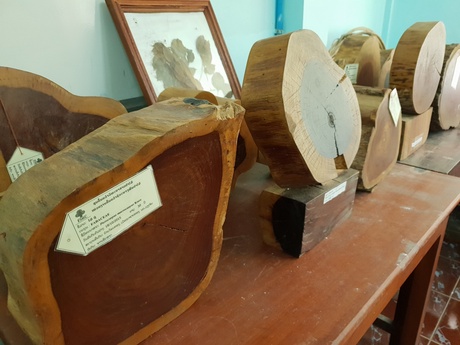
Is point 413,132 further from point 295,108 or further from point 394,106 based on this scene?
point 295,108

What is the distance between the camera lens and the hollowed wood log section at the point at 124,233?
0.44 m

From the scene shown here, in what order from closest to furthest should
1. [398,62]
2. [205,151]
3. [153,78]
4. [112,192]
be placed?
[112,192], [205,151], [153,78], [398,62]

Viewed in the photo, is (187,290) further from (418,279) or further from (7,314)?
(418,279)

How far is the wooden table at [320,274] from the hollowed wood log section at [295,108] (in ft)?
0.57

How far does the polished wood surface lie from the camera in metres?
0.62

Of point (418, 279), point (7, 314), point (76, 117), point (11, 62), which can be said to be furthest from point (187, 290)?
point (418, 279)

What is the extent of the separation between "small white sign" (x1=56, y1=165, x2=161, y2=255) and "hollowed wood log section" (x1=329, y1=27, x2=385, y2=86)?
113cm

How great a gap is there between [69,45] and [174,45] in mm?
313

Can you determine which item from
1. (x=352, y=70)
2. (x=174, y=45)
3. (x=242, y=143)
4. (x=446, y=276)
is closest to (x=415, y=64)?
(x=352, y=70)

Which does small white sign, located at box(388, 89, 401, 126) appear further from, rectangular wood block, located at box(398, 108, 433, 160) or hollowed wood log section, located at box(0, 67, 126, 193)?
hollowed wood log section, located at box(0, 67, 126, 193)

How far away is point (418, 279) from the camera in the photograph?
3.80 feet

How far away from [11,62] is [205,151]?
56 cm

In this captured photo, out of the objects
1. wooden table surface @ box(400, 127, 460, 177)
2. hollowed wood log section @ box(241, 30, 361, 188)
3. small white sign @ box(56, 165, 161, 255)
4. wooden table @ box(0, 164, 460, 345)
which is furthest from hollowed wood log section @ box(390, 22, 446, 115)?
small white sign @ box(56, 165, 161, 255)

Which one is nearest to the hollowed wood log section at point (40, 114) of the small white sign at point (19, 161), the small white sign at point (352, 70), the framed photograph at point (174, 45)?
the small white sign at point (19, 161)
